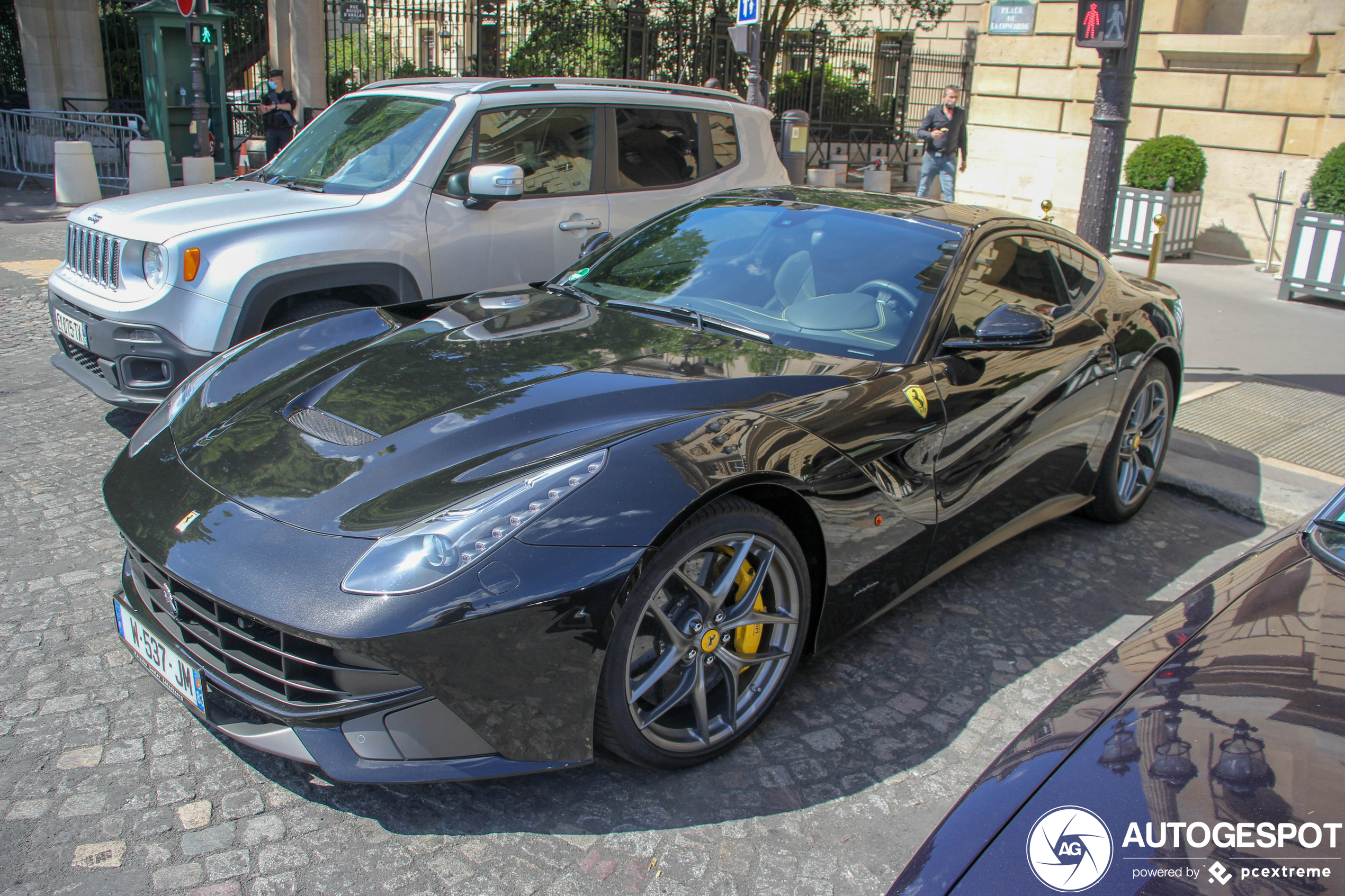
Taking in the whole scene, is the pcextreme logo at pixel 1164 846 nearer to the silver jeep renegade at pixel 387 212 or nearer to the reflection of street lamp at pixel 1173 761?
the reflection of street lamp at pixel 1173 761

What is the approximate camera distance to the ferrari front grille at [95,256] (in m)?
5.12

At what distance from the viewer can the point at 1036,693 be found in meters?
3.40

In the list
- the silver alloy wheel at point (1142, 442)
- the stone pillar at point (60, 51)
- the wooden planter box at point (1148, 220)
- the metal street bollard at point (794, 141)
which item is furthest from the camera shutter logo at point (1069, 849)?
the stone pillar at point (60, 51)

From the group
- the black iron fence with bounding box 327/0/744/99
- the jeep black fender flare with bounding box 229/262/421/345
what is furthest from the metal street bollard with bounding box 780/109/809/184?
the jeep black fender flare with bounding box 229/262/421/345

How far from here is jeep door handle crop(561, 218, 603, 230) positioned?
6270mm

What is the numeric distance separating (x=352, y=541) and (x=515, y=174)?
135 inches

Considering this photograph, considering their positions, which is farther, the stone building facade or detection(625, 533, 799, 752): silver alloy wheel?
the stone building facade

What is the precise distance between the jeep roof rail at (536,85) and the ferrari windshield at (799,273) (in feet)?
7.86

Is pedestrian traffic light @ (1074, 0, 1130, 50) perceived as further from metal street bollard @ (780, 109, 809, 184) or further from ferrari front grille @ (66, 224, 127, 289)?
metal street bollard @ (780, 109, 809, 184)

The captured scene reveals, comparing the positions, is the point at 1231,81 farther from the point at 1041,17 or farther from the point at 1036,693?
the point at 1036,693

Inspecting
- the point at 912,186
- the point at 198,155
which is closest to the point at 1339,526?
the point at 198,155

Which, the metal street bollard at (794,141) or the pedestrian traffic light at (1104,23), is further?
the metal street bollard at (794,141)

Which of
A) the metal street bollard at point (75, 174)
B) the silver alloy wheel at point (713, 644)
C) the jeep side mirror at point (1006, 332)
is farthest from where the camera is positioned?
the metal street bollard at point (75, 174)

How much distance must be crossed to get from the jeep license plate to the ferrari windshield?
247 cm
